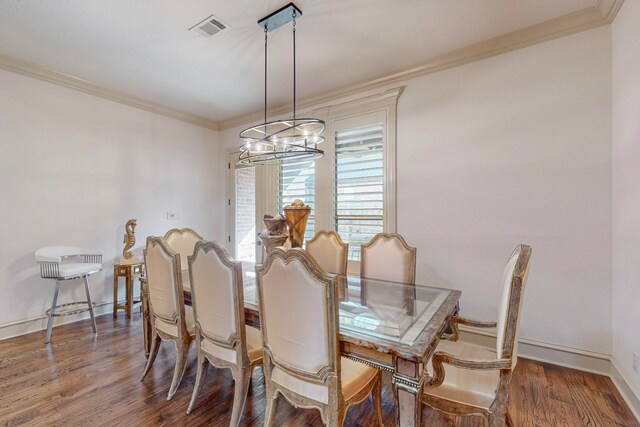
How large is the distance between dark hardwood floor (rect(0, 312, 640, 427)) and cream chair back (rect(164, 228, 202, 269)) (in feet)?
3.13

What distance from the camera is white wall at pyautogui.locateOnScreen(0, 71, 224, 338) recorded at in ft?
9.66

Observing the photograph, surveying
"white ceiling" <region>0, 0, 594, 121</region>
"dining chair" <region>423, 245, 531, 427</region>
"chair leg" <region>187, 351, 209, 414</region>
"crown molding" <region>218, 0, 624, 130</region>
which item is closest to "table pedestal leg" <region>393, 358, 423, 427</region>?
"dining chair" <region>423, 245, 531, 427</region>

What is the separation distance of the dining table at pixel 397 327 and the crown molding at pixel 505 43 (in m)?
2.24

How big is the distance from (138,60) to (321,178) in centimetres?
234

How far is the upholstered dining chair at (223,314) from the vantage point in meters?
1.65

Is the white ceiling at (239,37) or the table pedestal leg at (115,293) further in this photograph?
the table pedestal leg at (115,293)

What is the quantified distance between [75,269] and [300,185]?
267 cm

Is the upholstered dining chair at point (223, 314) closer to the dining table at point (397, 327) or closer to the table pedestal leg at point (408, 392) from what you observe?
the dining table at point (397, 327)

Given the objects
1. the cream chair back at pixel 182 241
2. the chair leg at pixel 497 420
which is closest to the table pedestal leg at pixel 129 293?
the cream chair back at pixel 182 241

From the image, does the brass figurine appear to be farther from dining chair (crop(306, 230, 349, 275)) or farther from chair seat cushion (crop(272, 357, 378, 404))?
chair seat cushion (crop(272, 357, 378, 404))

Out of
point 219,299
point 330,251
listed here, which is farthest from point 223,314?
point 330,251

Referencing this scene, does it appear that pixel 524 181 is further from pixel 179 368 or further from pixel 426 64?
pixel 179 368

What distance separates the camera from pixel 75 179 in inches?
133

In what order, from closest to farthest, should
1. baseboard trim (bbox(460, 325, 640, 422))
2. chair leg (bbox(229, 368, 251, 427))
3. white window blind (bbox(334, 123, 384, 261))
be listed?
chair leg (bbox(229, 368, 251, 427)), baseboard trim (bbox(460, 325, 640, 422)), white window blind (bbox(334, 123, 384, 261))
